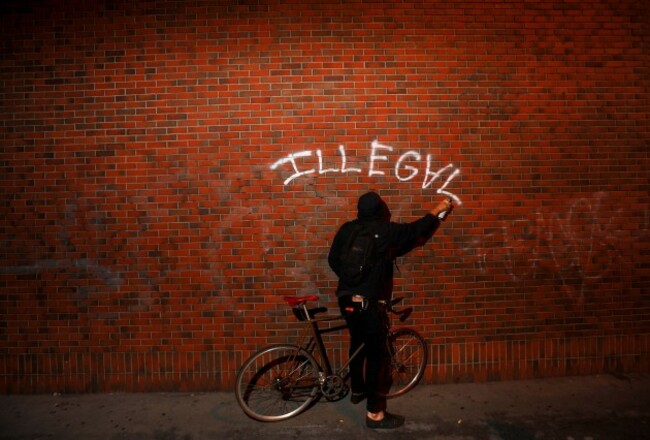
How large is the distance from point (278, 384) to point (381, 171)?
235cm

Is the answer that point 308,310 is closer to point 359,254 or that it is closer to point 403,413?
point 359,254

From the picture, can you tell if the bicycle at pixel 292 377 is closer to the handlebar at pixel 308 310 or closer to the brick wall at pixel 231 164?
the handlebar at pixel 308 310

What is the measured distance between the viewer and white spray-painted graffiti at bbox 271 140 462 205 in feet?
16.2

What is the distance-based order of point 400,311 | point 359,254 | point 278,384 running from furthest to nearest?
1. point 400,311
2. point 278,384
3. point 359,254

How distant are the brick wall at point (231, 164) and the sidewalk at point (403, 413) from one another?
286mm

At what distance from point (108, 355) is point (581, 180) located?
17.6ft

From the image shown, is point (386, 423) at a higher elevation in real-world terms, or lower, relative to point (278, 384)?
lower

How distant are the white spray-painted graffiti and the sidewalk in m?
2.05

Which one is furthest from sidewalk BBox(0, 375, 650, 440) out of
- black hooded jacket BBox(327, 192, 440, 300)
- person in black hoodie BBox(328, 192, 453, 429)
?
black hooded jacket BBox(327, 192, 440, 300)

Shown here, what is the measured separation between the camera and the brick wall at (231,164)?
4.95 m

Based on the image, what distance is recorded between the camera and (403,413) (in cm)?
445

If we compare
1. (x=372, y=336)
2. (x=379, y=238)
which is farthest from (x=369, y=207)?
(x=372, y=336)

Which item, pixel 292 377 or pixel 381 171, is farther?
pixel 381 171

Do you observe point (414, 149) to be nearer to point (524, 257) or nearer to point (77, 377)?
A: point (524, 257)
